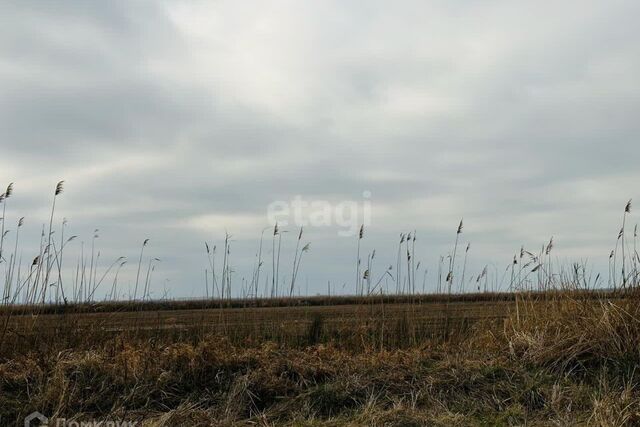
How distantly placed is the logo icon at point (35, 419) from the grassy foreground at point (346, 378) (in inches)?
3.0

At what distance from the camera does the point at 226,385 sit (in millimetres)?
6008

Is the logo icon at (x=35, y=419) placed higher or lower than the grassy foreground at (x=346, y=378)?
lower

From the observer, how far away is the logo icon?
530 centimetres

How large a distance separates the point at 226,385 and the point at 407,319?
3235mm

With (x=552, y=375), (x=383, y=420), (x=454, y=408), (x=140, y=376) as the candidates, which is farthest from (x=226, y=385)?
(x=552, y=375)

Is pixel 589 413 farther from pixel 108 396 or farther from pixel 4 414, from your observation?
pixel 4 414

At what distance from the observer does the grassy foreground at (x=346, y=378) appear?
17.8 feet

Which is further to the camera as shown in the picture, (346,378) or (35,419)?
(346,378)

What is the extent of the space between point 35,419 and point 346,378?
261 centimetres

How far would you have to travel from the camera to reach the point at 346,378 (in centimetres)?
610

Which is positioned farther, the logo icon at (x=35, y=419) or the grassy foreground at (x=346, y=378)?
the grassy foreground at (x=346, y=378)

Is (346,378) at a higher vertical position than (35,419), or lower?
higher

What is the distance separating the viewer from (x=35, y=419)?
17.6ft

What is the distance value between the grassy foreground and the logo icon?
3.0 inches
